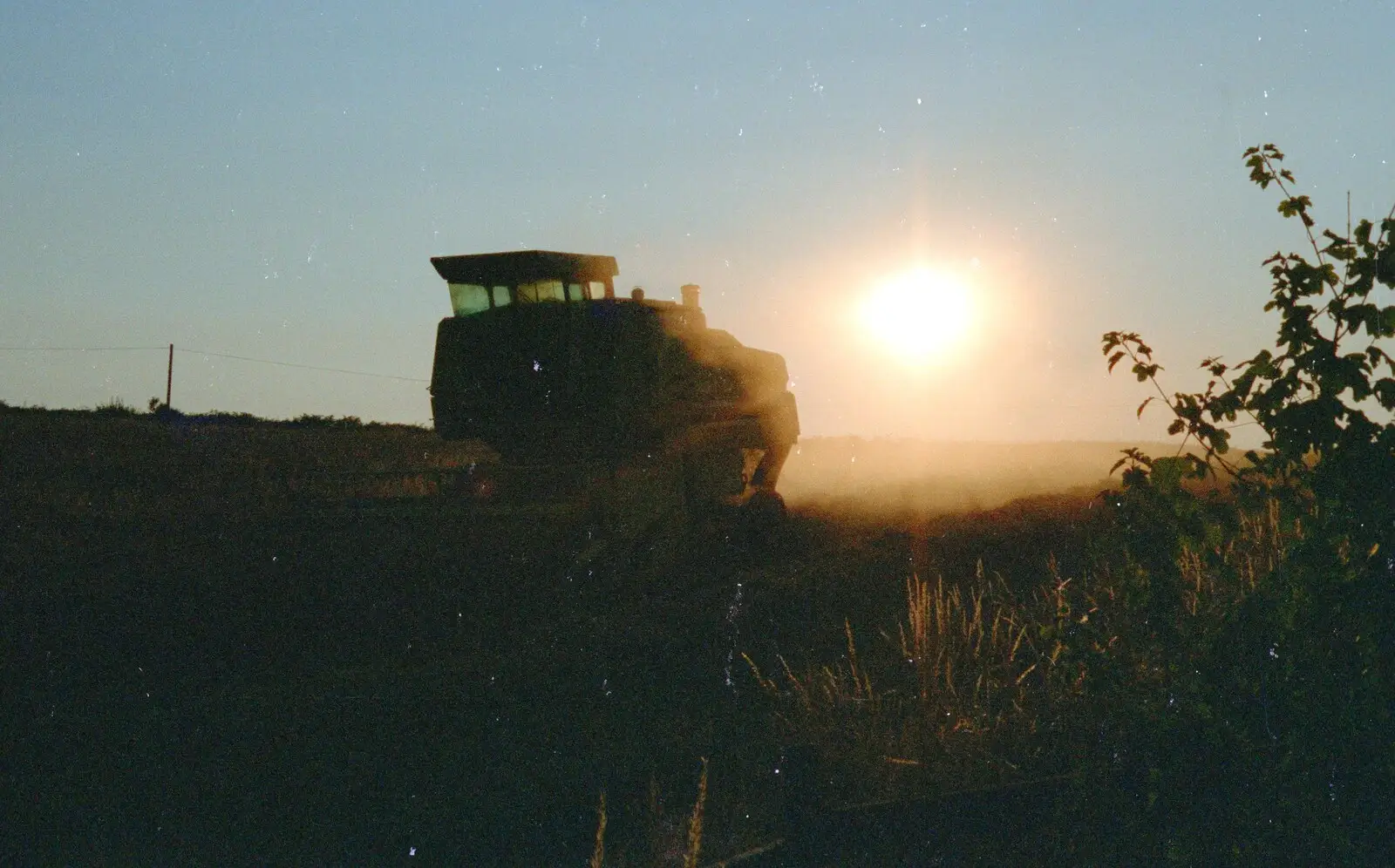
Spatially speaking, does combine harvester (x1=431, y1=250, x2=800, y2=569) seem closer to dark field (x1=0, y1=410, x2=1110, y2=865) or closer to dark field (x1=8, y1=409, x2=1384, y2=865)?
dark field (x1=8, y1=409, x2=1384, y2=865)

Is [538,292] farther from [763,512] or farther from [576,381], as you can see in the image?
[763,512]

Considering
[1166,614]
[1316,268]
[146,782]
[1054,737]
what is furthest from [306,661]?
[1316,268]

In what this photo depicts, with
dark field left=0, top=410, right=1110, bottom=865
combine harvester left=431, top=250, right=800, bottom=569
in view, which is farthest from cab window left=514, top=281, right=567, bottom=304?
dark field left=0, top=410, right=1110, bottom=865

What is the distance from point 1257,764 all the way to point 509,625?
6.84 meters

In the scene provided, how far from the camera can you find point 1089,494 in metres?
22.4

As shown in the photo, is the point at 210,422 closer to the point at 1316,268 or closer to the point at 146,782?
the point at 146,782

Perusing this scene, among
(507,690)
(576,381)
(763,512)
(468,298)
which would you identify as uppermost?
(468,298)

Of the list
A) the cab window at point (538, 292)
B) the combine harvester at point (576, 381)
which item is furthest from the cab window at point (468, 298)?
the cab window at point (538, 292)

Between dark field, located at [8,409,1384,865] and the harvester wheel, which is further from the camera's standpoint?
the harvester wheel

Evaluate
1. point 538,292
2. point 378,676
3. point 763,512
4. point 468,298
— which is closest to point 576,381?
point 538,292

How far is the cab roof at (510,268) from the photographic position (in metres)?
13.3

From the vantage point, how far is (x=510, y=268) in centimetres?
1335

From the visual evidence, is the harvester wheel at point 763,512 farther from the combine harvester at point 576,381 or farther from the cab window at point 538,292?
the cab window at point 538,292

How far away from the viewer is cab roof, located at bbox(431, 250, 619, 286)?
13.3 metres
